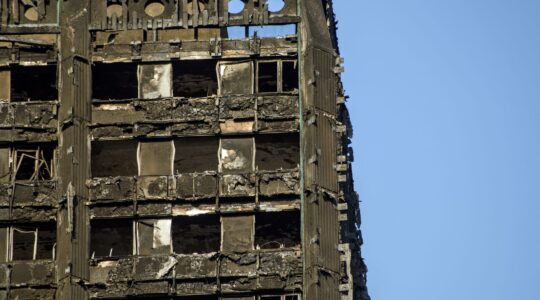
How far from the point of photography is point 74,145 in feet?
337

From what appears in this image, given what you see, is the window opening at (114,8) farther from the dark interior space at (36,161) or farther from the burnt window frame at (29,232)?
the burnt window frame at (29,232)

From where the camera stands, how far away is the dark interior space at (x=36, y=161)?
340 ft

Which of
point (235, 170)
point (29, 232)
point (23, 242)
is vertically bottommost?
point (23, 242)

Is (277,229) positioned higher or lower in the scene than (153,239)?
higher

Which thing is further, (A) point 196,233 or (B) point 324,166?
(B) point 324,166

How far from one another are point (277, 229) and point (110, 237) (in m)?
7.10

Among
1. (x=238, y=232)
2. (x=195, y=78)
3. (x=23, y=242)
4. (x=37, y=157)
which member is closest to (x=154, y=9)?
(x=195, y=78)

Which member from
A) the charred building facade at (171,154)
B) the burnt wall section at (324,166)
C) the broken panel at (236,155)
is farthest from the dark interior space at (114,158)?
the burnt wall section at (324,166)

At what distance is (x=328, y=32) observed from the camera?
10575cm

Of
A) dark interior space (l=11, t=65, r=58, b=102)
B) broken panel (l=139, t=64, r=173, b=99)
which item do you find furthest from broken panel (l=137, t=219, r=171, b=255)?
dark interior space (l=11, t=65, r=58, b=102)

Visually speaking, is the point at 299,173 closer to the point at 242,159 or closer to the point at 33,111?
the point at 242,159

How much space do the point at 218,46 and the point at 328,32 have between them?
5158 millimetres

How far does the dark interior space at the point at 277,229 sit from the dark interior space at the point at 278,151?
2140 millimetres

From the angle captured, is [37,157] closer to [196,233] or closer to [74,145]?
[74,145]
